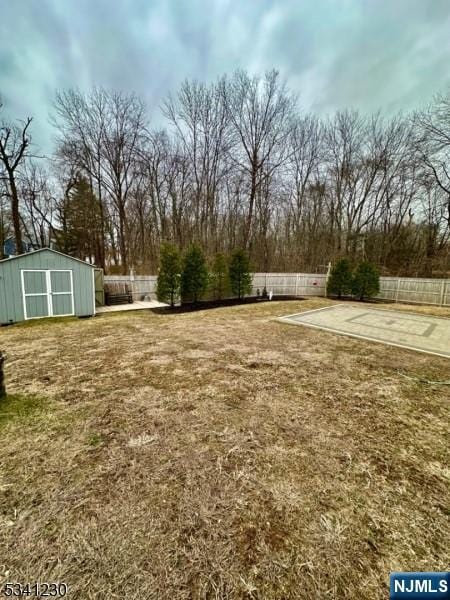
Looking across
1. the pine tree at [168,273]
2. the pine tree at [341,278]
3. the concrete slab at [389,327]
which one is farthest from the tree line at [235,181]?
the concrete slab at [389,327]

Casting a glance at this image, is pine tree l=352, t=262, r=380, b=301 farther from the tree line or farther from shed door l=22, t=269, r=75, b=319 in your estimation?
shed door l=22, t=269, r=75, b=319

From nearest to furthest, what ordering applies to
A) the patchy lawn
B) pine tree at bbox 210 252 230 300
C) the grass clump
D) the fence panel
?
1. the patchy lawn
2. the grass clump
3. the fence panel
4. pine tree at bbox 210 252 230 300

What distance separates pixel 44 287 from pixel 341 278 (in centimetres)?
1418

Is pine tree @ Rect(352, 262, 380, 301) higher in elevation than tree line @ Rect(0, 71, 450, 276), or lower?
lower

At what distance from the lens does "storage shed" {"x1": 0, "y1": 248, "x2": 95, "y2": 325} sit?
24.0ft

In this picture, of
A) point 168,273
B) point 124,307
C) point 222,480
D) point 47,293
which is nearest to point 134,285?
point 124,307

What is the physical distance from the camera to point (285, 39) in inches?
291

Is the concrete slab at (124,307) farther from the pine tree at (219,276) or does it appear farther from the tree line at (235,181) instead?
the tree line at (235,181)

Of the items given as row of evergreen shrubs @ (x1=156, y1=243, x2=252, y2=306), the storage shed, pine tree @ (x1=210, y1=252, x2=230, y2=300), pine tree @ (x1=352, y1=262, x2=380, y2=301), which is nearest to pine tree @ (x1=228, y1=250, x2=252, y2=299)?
row of evergreen shrubs @ (x1=156, y1=243, x2=252, y2=306)

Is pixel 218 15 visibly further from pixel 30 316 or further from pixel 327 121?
pixel 327 121

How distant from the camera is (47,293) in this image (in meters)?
7.98

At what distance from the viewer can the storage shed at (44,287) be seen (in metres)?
7.32

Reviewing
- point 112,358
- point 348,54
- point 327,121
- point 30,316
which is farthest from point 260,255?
point 112,358

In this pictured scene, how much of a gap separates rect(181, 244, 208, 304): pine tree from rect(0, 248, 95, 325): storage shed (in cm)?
388
